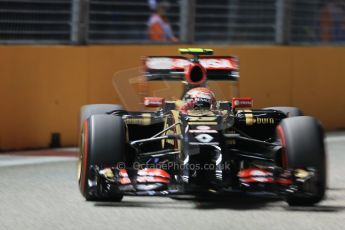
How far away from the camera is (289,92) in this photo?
15.6 metres

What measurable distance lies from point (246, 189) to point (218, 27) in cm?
734

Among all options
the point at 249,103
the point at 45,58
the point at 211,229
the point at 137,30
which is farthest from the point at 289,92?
the point at 211,229

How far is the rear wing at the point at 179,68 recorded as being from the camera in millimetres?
10227

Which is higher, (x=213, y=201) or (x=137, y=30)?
(x=137, y=30)

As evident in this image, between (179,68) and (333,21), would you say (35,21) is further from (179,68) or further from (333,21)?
(333,21)

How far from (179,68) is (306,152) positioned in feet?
→ 7.16

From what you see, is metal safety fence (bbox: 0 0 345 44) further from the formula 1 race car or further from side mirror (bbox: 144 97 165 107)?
the formula 1 race car

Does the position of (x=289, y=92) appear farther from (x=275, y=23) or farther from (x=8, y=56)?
(x=8, y=56)

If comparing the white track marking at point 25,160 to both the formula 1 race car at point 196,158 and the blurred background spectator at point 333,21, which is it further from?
the blurred background spectator at point 333,21

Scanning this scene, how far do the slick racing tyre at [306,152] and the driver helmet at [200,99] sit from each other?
869 millimetres

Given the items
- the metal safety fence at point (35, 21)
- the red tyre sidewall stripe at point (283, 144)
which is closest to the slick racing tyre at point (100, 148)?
the red tyre sidewall stripe at point (283, 144)

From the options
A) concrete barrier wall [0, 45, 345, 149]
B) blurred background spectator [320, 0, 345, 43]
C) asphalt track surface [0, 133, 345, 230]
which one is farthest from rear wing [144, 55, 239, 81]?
blurred background spectator [320, 0, 345, 43]

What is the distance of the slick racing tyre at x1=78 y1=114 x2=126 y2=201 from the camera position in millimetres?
8496

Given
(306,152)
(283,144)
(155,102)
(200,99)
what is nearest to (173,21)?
(155,102)
